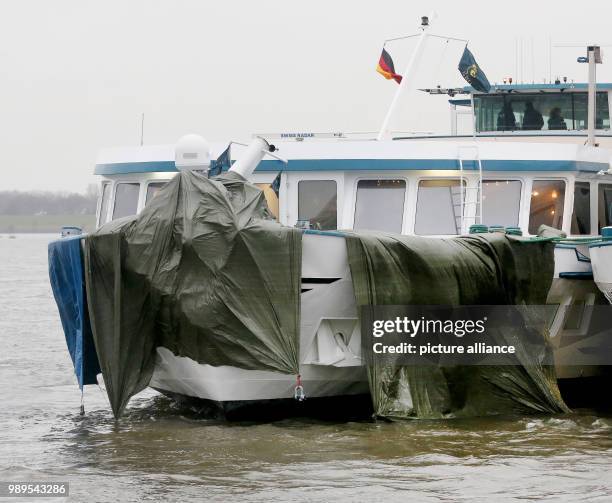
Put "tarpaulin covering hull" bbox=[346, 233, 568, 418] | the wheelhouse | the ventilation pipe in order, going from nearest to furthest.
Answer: "tarpaulin covering hull" bbox=[346, 233, 568, 418], the ventilation pipe, the wheelhouse

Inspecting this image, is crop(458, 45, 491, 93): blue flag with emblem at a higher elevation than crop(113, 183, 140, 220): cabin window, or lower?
higher

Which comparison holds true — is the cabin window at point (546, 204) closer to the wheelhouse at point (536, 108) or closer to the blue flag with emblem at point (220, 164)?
the blue flag with emblem at point (220, 164)

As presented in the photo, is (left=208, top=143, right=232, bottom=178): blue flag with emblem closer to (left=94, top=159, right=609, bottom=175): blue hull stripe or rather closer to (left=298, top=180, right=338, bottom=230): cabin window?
(left=94, top=159, right=609, bottom=175): blue hull stripe

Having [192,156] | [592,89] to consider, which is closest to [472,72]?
[592,89]

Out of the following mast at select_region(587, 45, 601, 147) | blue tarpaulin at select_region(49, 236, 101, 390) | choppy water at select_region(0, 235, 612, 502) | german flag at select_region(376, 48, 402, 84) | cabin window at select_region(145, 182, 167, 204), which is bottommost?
choppy water at select_region(0, 235, 612, 502)

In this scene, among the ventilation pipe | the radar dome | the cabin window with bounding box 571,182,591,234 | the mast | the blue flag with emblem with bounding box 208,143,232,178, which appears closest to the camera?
the radar dome

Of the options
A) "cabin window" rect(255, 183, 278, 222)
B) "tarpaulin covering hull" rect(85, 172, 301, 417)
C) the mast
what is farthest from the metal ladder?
"tarpaulin covering hull" rect(85, 172, 301, 417)

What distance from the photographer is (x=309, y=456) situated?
39.7 feet

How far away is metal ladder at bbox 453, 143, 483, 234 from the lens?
15.5m

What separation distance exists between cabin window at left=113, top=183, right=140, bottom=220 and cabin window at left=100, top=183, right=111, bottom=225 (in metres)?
0.36

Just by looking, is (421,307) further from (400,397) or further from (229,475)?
(229,475)

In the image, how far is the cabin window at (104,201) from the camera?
17188 millimetres

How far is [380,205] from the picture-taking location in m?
15.6

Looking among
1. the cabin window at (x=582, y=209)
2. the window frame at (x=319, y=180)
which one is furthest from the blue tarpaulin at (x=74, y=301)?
the cabin window at (x=582, y=209)
